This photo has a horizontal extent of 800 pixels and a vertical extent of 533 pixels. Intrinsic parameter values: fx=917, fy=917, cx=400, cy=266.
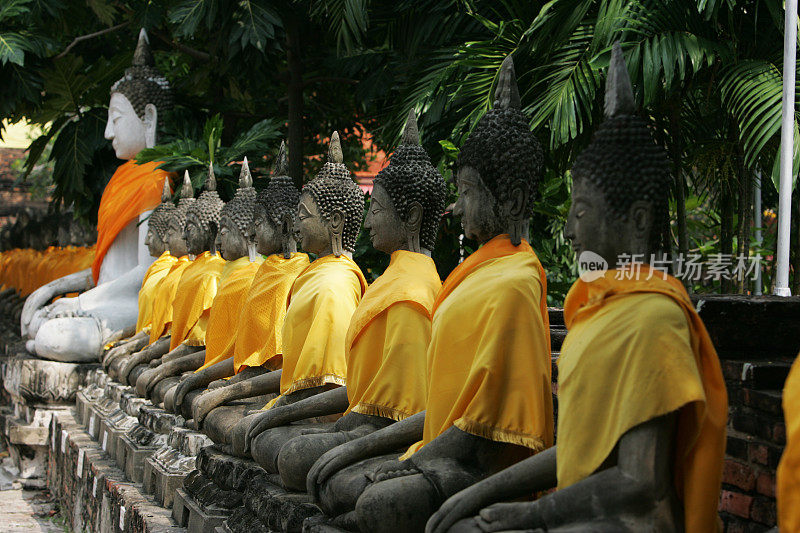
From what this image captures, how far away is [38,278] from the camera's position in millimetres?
13648

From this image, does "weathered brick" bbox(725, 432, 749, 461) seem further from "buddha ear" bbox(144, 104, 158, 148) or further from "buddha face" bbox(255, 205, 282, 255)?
"buddha ear" bbox(144, 104, 158, 148)

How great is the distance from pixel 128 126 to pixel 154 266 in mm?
2097

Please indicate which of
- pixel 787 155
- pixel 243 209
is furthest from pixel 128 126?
pixel 787 155

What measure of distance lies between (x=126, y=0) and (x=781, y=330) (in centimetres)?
939

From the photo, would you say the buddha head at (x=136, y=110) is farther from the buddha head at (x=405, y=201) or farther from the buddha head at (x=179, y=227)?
the buddha head at (x=405, y=201)

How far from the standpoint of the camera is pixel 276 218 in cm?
536

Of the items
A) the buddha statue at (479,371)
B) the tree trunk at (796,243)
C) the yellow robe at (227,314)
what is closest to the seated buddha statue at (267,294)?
the yellow robe at (227,314)

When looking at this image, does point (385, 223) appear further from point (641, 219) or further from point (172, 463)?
point (172, 463)

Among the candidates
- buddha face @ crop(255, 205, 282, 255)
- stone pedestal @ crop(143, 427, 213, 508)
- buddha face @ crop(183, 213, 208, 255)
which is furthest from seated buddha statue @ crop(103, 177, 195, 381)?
buddha face @ crop(255, 205, 282, 255)

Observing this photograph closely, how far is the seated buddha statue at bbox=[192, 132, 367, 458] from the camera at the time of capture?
167 inches

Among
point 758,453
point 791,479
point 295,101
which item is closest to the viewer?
point 791,479

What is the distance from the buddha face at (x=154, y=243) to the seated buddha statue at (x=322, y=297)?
3.86m

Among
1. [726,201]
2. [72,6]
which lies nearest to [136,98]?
[72,6]

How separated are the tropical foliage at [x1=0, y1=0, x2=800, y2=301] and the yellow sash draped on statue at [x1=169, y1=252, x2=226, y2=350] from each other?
1.29m
